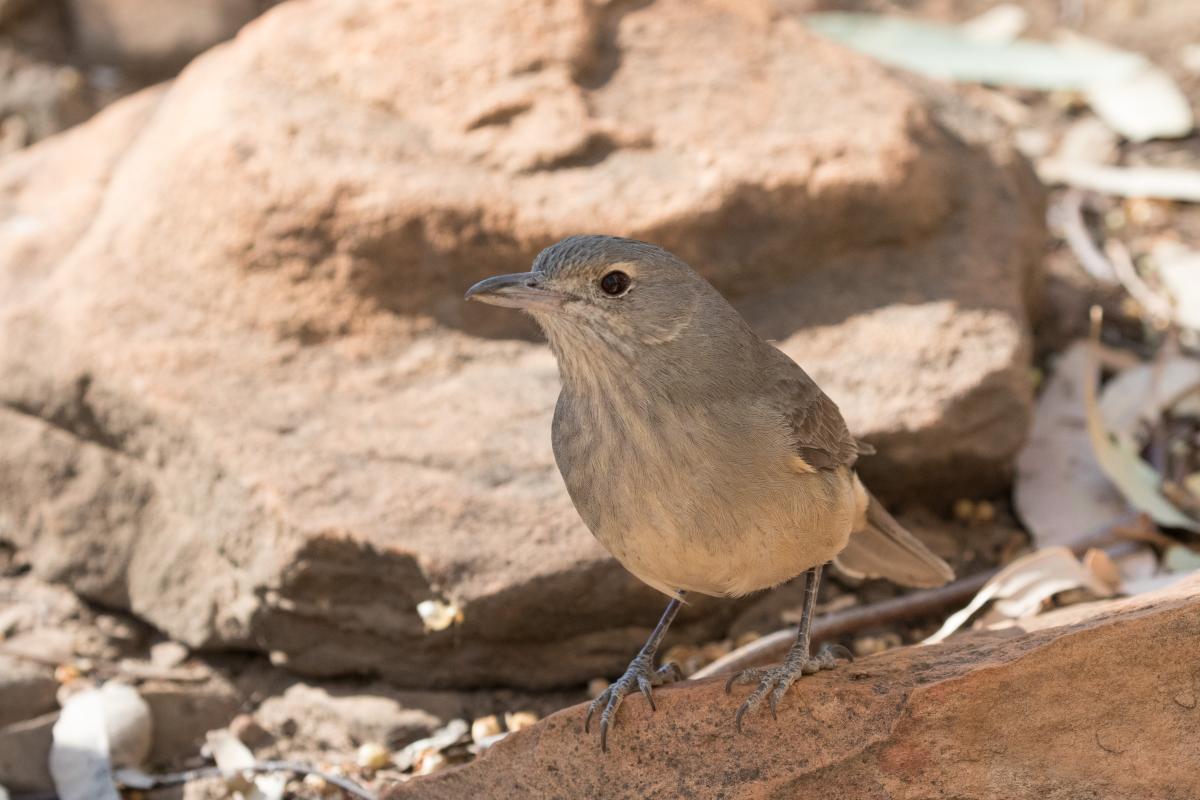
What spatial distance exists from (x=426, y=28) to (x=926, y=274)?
270 cm

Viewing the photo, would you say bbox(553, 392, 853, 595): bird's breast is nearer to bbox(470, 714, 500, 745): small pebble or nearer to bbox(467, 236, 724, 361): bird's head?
bbox(467, 236, 724, 361): bird's head

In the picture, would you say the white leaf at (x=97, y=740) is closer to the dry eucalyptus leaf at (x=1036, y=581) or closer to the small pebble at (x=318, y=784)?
the small pebble at (x=318, y=784)

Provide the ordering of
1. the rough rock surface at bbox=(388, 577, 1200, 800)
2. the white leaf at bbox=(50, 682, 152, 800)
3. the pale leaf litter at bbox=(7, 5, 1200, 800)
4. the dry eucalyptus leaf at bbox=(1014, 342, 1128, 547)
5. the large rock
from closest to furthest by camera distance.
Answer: the rough rock surface at bbox=(388, 577, 1200, 800) → the white leaf at bbox=(50, 682, 152, 800) → the pale leaf litter at bbox=(7, 5, 1200, 800) → the large rock → the dry eucalyptus leaf at bbox=(1014, 342, 1128, 547)

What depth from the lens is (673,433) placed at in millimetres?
3697

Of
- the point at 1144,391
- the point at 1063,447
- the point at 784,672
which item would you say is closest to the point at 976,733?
the point at 784,672

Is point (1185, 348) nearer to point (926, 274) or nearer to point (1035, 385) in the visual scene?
point (1035, 385)

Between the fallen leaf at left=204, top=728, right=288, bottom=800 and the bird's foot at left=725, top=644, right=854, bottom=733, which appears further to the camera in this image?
the fallen leaf at left=204, top=728, right=288, bottom=800

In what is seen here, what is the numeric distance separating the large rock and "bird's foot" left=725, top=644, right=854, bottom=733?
114 centimetres

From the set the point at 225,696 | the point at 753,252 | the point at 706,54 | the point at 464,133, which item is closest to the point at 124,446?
the point at 225,696

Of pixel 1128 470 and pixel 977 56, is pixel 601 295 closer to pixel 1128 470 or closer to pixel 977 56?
pixel 1128 470

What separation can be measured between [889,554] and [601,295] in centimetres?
166

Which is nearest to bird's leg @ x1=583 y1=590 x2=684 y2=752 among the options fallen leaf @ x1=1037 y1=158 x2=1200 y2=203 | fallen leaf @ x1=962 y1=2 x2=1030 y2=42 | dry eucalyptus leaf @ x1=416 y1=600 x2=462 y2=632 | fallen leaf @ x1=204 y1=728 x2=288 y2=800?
dry eucalyptus leaf @ x1=416 y1=600 x2=462 y2=632

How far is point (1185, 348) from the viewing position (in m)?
6.78

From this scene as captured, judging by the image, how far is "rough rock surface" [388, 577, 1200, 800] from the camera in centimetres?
345
